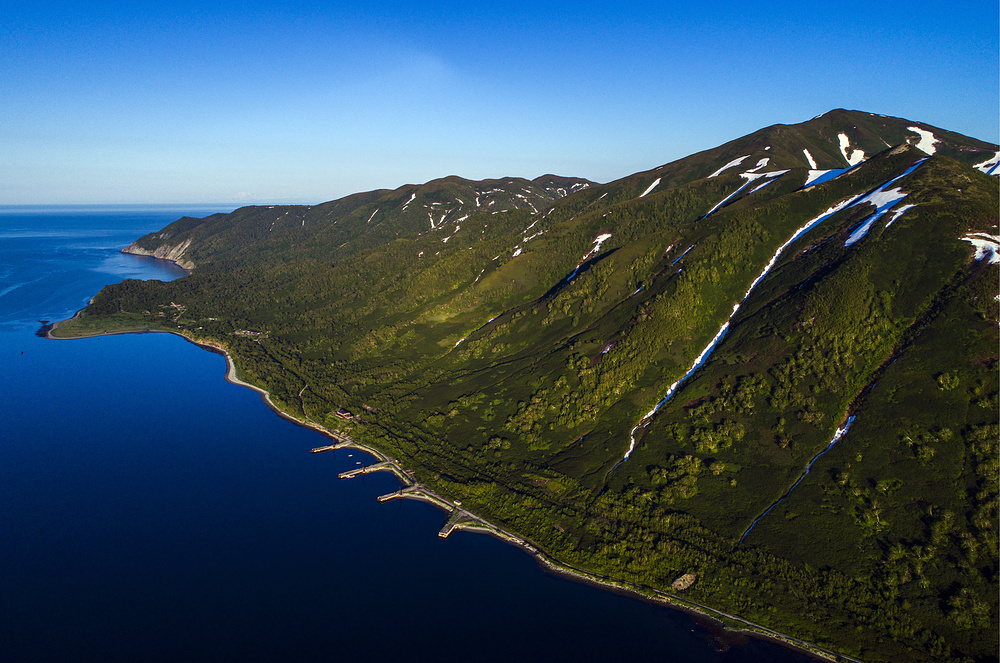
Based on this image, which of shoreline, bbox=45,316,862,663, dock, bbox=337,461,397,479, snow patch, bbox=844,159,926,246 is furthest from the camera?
snow patch, bbox=844,159,926,246

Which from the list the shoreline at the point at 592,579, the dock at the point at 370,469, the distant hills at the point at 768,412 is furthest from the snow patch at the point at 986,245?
the dock at the point at 370,469

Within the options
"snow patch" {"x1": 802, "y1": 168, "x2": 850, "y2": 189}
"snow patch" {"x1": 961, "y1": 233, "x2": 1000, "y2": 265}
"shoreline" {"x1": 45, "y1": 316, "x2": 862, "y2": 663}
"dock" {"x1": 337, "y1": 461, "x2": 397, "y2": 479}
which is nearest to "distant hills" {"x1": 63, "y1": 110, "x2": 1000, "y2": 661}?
"snow patch" {"x1": 961, "y1": 233, "x2": 1000, "y2": 265}

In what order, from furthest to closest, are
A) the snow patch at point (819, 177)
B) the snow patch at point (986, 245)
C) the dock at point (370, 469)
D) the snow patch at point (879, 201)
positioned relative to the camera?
the snow patch at point (819, 177) < the snow patch at point (879, 201) < the dock at point (370, 469) < the snow patch at point (986, 245)

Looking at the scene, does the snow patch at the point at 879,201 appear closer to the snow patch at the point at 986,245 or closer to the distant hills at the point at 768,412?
the distant hills at the point at 768,412

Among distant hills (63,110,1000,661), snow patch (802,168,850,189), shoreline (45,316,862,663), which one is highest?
snow patch (802,168,850,189)

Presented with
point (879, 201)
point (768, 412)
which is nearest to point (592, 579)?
point (768, 412)

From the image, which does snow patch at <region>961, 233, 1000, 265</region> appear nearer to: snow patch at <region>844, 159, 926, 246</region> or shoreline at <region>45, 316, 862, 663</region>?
snow patch at <region>844, 159, 926, 246</region>

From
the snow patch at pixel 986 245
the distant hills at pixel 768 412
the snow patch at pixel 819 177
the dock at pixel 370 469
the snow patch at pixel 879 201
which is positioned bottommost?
the dock at pixel 370 469

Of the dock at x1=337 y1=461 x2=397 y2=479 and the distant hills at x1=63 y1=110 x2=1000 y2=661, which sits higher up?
the distant hills at x1=63 y1=110 x2=1000 y2=661

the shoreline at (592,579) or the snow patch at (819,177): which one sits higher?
the snow patch at (819,177)
